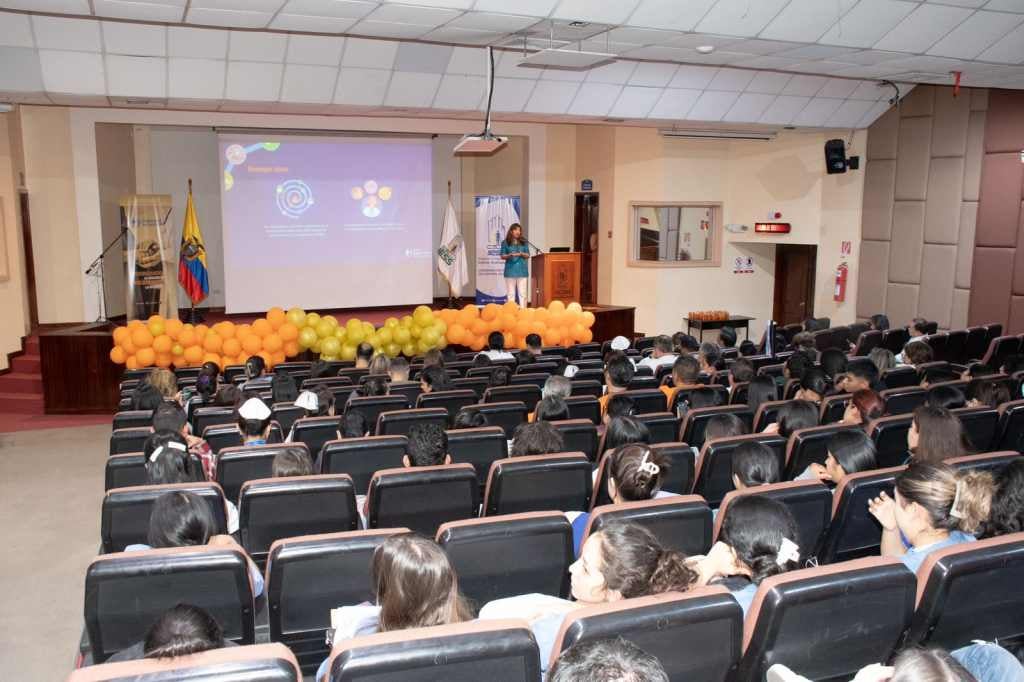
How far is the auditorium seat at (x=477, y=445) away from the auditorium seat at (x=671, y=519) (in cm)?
135

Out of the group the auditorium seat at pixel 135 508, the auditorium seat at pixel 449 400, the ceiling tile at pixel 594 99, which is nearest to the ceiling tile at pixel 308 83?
the ceiling tile at pixel 594 99

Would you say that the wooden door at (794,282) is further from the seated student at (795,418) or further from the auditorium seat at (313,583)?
the auditorium seat at (313,583)

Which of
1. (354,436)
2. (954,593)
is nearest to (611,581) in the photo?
(954,593)

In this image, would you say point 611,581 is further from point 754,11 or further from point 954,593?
point 754,11

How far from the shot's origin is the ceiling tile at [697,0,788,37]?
6.13 m

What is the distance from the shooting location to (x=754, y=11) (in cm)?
624

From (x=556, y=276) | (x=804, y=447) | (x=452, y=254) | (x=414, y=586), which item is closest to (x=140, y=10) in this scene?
(x=804, y=447)

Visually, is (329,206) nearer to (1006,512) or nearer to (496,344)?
(496,344)

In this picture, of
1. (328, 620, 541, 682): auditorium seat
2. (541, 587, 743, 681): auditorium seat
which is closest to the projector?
(541, 587, 743, 681): auditorium seat

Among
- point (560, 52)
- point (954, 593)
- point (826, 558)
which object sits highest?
point (560, 52)

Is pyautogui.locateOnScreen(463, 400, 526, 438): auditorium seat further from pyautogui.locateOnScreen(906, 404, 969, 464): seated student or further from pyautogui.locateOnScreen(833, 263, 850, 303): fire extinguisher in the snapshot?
pyautogui.locateOnScreen(833, 263, 850, 303): fire extinguisher

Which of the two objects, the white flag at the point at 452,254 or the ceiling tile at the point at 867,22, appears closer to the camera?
the ceiling tile at the point at 867,22

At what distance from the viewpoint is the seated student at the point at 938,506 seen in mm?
2543

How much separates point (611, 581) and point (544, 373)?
4.70 metres
